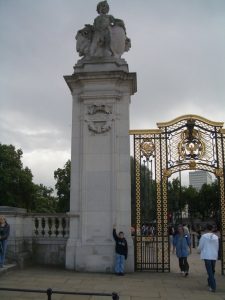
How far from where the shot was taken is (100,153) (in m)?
12.8

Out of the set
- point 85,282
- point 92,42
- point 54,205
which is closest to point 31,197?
point 54,205

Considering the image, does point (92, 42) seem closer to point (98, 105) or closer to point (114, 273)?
point (98, 105)

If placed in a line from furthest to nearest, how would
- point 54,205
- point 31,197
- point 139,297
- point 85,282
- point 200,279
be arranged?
point 54,205
point 31,197
point 200,279
point 85,282
point 139,297

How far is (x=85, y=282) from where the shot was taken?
33.1 feet

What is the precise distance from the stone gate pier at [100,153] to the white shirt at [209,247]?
9.61 feet

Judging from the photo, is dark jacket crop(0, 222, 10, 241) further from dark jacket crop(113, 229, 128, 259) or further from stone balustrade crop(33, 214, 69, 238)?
dark jacket crop(113, 229, 128, 259)

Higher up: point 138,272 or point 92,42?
point 92,42

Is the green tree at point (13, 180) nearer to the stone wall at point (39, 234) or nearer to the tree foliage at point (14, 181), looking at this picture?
the tree foliage at point (14, 181)

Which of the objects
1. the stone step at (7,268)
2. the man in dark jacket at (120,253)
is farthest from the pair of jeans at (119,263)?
the stone step at (7,268)

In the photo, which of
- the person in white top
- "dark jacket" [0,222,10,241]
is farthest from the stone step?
the person in white top

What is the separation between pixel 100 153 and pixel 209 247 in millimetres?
4640

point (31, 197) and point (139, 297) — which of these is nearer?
point (139, 297)

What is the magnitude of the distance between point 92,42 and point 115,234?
254 inches

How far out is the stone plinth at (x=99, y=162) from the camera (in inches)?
480
